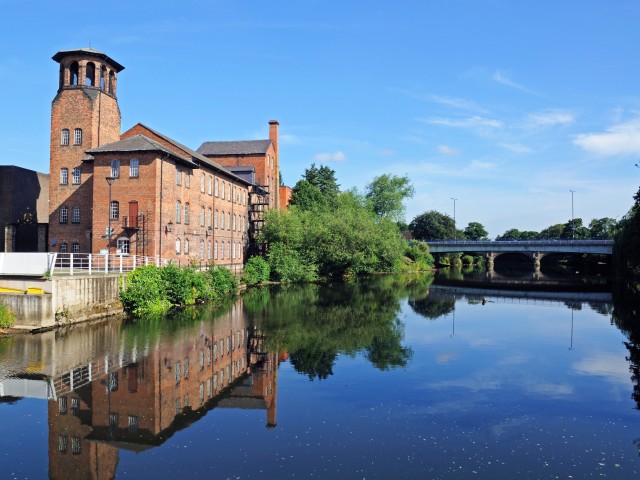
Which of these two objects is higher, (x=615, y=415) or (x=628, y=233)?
(x=628, y=233)

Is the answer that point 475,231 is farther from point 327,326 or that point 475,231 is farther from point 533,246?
point 327,326

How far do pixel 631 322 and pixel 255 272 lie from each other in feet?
91.8

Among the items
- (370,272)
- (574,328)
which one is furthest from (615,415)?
(370,272)

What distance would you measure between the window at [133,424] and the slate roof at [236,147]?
178 feet

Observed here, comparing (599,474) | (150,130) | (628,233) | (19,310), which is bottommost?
(599,474)

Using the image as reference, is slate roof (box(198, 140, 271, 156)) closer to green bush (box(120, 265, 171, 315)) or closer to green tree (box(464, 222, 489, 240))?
green bush (box(120, 265, 171, 315))

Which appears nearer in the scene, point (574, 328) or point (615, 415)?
point (615, 415)

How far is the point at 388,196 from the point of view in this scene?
87.9 m

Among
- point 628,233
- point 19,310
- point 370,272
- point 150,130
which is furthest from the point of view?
point 370,272

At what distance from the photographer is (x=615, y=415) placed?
12.4 m

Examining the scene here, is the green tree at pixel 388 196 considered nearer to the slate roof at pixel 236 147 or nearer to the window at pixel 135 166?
the slate roof at pixel 236 147

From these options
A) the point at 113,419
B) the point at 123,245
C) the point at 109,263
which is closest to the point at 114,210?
the point at 123,245

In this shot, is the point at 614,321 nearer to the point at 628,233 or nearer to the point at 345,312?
Result: the point at 345,312

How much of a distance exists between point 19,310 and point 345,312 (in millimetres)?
15769
